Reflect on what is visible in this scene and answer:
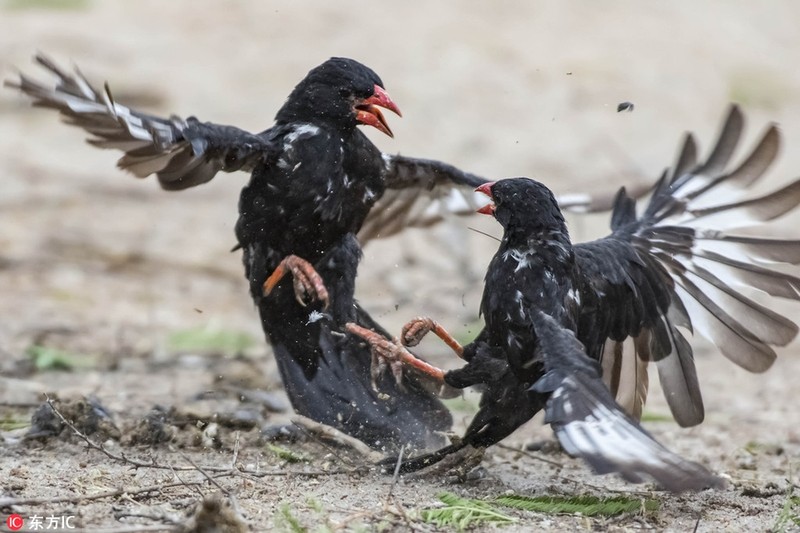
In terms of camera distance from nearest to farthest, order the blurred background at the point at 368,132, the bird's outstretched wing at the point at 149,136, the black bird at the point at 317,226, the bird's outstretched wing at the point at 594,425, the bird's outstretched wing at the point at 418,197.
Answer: the bird's outstretched wing at the point at 594,425 → the bird's outstretched wing at the point at 149,136 → the black bird at the point at 317,226 → the bird's outstretched wing at the point at 418,197 → the blurred background at the point at 368,132

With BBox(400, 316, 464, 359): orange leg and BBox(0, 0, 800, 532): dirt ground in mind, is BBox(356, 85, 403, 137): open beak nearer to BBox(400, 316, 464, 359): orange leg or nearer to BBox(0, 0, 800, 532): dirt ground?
BBox(400, 316, 464, 359): orange leg

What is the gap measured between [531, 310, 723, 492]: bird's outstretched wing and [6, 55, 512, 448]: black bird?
4.00ft

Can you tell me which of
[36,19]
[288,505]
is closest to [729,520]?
[288,505]

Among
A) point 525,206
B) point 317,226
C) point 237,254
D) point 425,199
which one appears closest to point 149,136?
point 317,226

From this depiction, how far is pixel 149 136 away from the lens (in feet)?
17.5

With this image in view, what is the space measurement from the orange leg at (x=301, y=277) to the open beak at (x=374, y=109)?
0.77 meters

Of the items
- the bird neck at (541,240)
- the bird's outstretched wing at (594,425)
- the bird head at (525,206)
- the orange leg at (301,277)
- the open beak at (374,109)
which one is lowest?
the bird's outstretched wing at (594,425)

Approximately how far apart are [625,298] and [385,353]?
1210 mm

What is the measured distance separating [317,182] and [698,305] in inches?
80.6

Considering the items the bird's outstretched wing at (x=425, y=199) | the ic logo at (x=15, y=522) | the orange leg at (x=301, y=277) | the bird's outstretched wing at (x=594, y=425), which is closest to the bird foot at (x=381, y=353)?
the orange leg at (x=301, y=277)

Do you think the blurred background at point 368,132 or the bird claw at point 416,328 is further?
the blurred background at point 368,132

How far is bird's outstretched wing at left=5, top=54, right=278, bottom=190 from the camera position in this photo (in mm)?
5254

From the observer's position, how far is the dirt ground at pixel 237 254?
17.1ft

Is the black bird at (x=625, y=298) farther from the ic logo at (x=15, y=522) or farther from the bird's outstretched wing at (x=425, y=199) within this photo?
the ic logo at (x=15, y=522)
